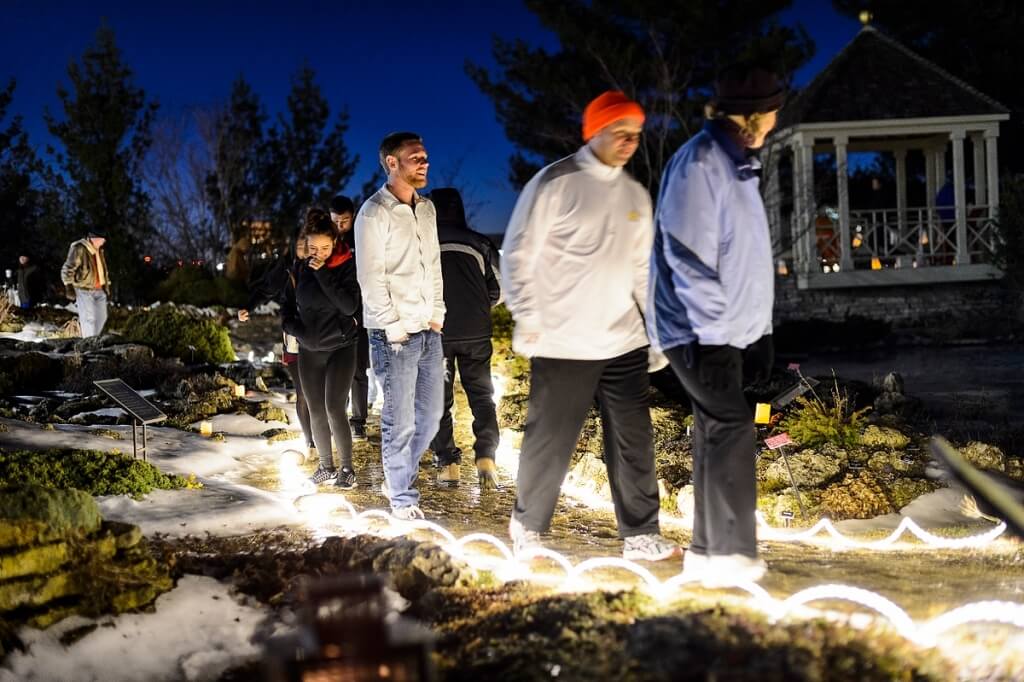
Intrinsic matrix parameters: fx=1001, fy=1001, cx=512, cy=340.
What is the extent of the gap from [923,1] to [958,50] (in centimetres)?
172

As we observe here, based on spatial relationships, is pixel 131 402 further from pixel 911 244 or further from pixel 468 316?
pixel 911 244

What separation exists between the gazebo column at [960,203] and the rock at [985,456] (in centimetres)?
1553

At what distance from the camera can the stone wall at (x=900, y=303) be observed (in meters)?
20.2

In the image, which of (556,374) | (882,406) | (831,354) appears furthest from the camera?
(831,354)

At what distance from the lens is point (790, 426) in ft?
23.5

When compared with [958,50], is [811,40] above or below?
below

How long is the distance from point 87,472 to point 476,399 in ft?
8.09

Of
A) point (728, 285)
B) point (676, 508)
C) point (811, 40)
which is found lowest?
point (676, 508)

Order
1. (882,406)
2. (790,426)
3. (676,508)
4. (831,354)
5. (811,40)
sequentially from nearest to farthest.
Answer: (676,508) < (790,426) < (882,406) < (831,354) < (811,40)

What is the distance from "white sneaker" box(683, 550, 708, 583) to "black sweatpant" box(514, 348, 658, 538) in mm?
479

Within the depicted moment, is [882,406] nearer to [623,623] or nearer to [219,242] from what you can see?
[623,623]

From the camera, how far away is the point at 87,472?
5.63m

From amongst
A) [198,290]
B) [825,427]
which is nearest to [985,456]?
[825,427]

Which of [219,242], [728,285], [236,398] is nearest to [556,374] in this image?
[728,285]
